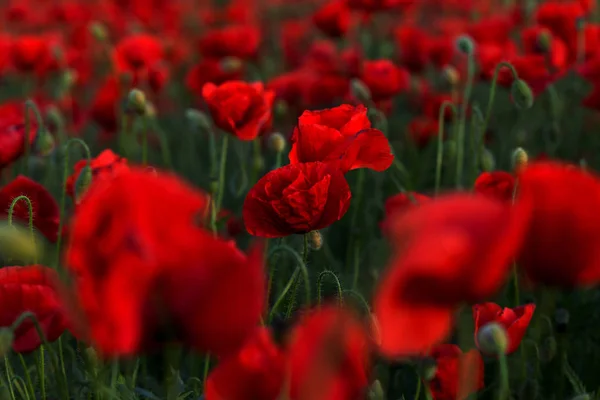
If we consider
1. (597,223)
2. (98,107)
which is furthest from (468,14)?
(597,223)

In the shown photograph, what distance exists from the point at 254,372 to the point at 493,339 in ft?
0.73

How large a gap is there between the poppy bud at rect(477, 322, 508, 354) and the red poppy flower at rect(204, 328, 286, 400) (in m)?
0.20

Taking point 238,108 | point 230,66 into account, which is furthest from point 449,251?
point 230,66

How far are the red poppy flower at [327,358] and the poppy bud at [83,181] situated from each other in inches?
23.4

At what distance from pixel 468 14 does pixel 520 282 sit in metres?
2.34

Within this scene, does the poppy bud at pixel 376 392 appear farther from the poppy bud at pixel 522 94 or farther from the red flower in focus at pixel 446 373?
the poppy bud at pixel 522 94

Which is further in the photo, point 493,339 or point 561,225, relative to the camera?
point 493,339

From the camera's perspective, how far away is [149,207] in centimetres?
52

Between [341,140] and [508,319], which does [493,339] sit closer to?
[508,319]

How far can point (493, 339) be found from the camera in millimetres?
687

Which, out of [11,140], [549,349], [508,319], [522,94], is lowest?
[549,349]

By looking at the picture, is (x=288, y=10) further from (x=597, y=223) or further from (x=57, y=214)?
(x=597, y=223)

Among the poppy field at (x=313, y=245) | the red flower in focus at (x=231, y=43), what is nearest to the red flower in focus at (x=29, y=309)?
the poppy field at (x=313, y=245)

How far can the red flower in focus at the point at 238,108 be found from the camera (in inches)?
51.4
